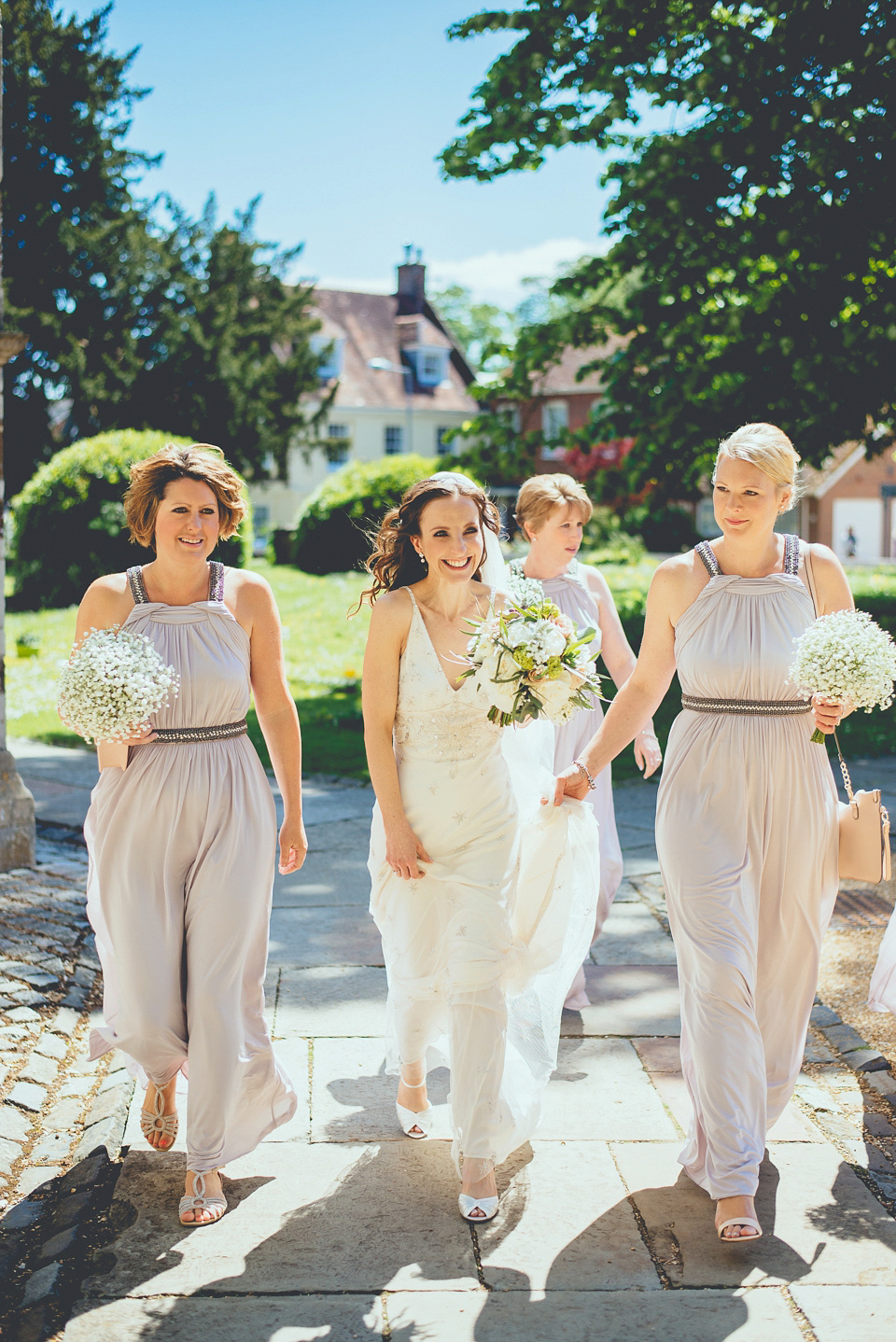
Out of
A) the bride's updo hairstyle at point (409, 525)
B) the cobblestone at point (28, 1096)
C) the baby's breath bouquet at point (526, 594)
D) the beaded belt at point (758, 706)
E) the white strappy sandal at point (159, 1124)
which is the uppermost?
the bride's updo hairstyle at point (409, 525)

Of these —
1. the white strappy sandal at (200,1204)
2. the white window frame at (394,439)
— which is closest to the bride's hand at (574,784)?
the white strappy sandal at (200,1204)

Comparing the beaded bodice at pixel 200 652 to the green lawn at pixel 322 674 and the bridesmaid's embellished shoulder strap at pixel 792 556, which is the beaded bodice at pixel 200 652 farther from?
the green lawn at pixel 322 674

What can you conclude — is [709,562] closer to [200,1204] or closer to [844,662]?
[844,662]

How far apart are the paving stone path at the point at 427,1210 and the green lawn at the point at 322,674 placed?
209 inches

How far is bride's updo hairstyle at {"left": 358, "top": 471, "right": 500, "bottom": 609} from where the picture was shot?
161 inches

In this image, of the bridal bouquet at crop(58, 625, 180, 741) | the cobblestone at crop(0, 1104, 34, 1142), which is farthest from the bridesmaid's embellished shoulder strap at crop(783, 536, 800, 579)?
the cobblestone at crop(0, 1104, 34, 1142)

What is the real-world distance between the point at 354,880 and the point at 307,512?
23.4 metres

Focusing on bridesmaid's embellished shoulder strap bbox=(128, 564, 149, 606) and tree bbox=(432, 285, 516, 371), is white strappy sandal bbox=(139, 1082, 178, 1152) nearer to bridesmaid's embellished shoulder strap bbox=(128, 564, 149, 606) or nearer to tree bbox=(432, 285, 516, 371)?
bridesmaid's embellished shoulder strap bbox=(128, 564, 149, 606)

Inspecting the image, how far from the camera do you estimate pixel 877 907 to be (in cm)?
709

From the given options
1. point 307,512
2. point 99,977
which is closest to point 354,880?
point 99,977

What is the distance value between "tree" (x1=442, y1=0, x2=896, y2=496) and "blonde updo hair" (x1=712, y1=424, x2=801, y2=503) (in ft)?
28.8

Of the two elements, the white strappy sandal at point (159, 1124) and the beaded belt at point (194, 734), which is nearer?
the beaded belt at point (194, 734)

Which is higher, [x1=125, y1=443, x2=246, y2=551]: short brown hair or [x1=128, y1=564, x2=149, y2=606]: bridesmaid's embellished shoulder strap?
[x1=125, y1=443, x2=246, y2=551]: short brown hair

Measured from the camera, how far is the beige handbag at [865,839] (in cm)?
394
